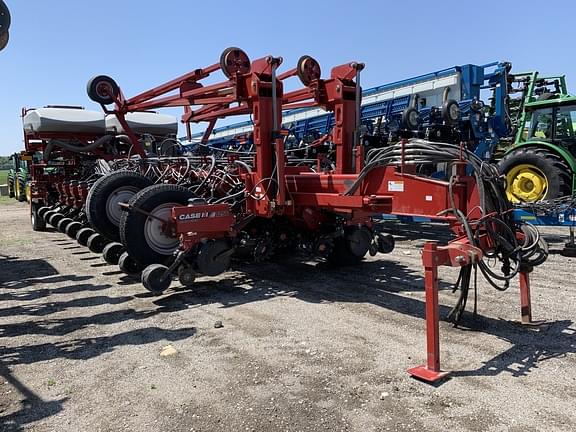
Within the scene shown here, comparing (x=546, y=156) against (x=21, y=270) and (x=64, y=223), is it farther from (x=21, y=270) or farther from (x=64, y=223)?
(x=64, y=223)

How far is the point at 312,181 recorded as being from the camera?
17.8ft

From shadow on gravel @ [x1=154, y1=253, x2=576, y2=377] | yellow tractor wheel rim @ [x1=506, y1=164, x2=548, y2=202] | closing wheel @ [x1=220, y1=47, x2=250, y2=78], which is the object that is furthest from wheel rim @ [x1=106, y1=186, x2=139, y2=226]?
yellow tractor wheel rim @ [x1=506, y1=164, x2=548, y2=202]

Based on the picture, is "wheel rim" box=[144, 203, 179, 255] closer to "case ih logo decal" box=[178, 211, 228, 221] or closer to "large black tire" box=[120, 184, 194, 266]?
"large black tire" box=[120, 184, 194, 266]

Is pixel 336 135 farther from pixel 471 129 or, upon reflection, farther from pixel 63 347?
pixel 471 129

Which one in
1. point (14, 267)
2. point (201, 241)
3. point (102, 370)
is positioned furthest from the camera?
point (14, 267)

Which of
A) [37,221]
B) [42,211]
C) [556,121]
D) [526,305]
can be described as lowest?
[526,305]

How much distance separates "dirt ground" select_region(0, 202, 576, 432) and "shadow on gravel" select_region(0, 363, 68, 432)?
0.04 feet

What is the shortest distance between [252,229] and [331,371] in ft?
9.88

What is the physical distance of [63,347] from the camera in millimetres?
3957

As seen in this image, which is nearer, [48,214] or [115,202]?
[115,202]

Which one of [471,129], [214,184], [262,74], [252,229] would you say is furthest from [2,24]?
[471,129]

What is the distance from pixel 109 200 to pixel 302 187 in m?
2.86

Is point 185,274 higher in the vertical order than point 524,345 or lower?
higher

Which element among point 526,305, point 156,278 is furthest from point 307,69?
point 526,305
